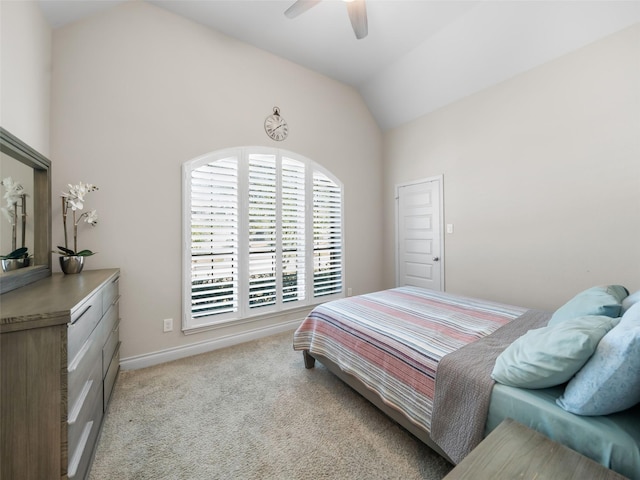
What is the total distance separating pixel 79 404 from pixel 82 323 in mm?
352

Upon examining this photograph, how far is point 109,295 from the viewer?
1.89 meters

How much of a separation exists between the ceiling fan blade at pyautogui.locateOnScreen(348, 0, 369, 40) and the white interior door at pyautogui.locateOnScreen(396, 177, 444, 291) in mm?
2113

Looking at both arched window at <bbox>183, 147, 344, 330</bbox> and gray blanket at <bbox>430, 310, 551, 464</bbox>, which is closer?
gray blanket at <bbox>430, 310, 551, 464</bbox>

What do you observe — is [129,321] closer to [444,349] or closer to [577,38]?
[444,349]

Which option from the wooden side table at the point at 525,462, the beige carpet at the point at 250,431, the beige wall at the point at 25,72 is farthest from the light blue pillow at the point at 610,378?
the beige wall at the point at 25,72

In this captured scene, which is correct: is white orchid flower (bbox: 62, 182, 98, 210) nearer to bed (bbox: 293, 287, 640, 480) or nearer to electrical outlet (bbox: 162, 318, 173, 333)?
electrical outlet (bbox: 162, 318, 173, 333)

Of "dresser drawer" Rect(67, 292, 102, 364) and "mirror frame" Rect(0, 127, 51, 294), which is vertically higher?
"mirror frame" Rect(0, 127, 51, 294)

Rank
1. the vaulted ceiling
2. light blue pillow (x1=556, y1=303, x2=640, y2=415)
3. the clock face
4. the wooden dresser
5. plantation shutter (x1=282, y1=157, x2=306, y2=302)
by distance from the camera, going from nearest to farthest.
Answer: light blue pillow (x1=556, y1=303, x2=640, y2=415)
the wooden dresser
the vaulted ceiling
the clock face
plantation shutter (x1=282, y1=157, x2=306, y2=302)

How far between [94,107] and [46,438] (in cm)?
251

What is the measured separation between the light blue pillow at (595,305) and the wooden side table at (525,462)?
2.88 ft

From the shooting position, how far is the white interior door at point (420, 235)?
3697mm

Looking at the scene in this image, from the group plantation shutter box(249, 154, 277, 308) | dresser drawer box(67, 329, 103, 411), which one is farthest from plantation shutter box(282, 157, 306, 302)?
dresser drawer box(67, 329, 103, 411)

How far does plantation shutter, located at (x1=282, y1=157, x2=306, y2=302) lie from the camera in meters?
3.29

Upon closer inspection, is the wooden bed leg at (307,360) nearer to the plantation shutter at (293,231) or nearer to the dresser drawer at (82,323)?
the plantation shutter at (293,231)
